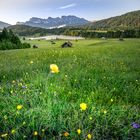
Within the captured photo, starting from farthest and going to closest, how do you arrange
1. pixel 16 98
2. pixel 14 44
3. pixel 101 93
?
pixel 14 44 < pixel 101 93 < pixel 16 98

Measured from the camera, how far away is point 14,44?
57188 millimetres

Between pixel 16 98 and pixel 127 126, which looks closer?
pixel 127 126

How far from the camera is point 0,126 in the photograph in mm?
5168

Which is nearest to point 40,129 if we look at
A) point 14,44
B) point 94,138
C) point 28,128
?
point 28,128

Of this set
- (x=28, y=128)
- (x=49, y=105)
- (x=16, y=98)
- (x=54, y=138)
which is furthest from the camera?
(x=16, y=98)

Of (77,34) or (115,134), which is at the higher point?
(115,134)

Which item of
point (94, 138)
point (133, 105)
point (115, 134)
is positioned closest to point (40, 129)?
point (94, 138)

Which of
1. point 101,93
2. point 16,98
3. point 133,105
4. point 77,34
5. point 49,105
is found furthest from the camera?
point 77,34

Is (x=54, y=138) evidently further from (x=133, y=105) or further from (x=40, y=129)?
(x=133, y=105)

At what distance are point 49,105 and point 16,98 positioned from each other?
3.44ft

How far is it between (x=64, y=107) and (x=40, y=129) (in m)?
0.78

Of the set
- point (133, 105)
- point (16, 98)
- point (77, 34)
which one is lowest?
point (77, 34)

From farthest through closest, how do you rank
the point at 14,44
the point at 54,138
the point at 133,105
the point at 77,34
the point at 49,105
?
the point at 77,34
the point at 14,44
the point at 133,105
the point at 49,105
the point at 54,138

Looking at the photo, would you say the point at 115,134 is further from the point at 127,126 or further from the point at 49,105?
the point at 49,105
